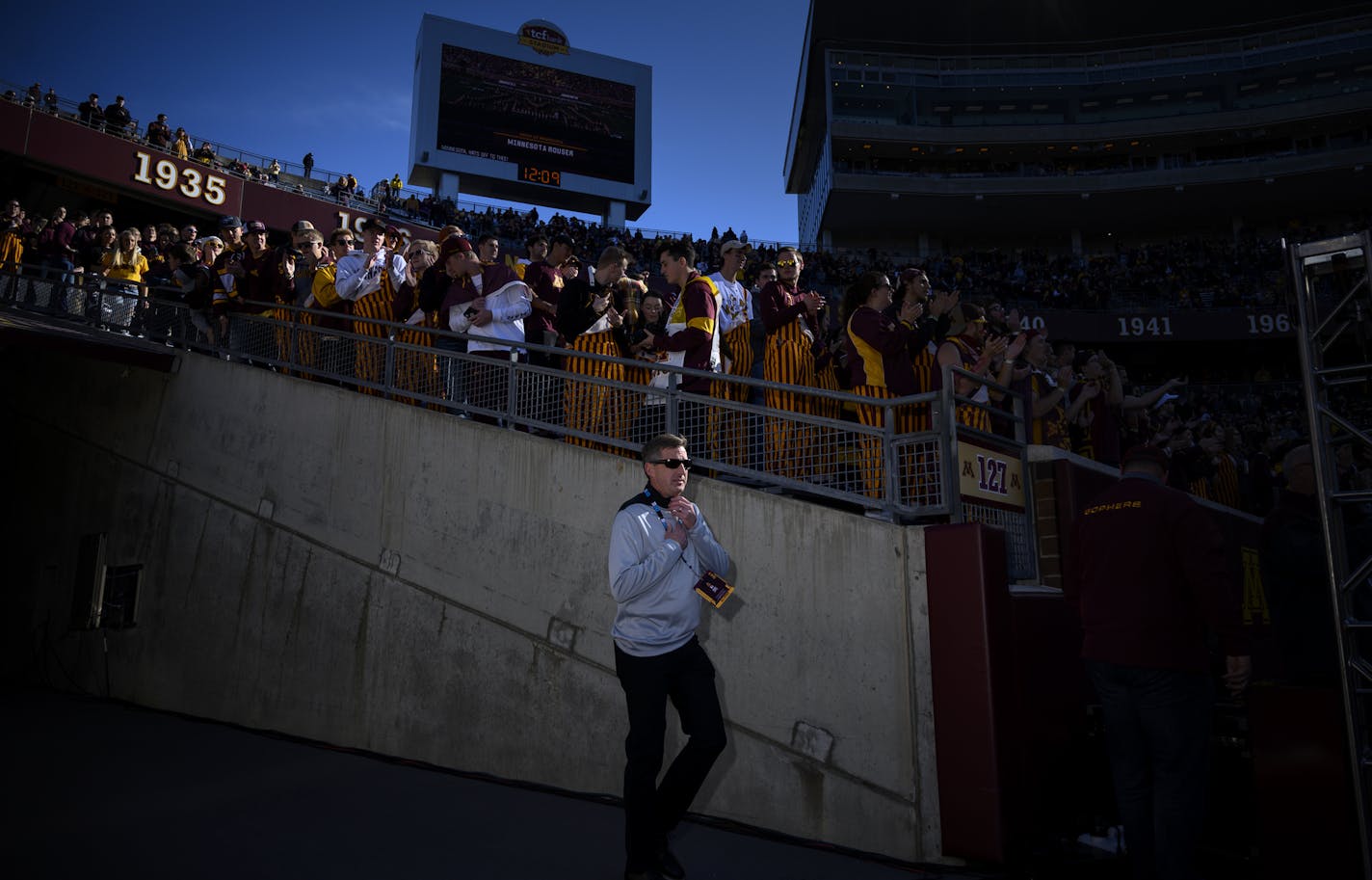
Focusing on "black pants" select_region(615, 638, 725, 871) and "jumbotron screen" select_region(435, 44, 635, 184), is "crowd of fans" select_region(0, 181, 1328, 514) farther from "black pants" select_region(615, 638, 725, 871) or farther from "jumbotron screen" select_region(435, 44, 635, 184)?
"jumbotron screen" select_region(435, 44, 635, 184)

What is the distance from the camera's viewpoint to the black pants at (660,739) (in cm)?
374

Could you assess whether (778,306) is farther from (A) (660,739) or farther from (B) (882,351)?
(A) (660,739)

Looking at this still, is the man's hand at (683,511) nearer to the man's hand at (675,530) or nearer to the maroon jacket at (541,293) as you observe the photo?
the man's hand at (675,530)

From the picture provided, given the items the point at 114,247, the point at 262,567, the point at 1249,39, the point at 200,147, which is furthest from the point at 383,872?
the point at 1249,39

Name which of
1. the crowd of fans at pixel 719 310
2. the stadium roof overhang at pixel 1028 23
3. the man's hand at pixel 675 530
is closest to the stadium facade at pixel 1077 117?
the stadium roof overhang at pixel 1028 23

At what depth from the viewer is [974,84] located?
1451 inches

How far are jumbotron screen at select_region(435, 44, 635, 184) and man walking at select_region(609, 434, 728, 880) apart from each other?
97.0ft

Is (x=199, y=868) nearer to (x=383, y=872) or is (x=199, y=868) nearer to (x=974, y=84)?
(x=383, y=872)

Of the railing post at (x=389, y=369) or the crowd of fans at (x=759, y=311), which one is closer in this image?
the crowd of fans at (x=759, y=311)

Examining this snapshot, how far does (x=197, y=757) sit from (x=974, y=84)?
37.5m

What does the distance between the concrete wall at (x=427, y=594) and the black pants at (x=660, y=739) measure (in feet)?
3.30

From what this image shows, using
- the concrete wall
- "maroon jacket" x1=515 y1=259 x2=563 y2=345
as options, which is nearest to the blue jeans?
the concrete wall

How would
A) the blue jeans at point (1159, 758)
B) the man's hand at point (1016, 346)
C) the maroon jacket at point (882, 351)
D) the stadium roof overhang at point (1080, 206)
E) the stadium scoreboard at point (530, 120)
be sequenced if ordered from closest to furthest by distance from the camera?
the blue jeans at point (1159, 758) < the maroon jacket at point (882, 351) < the man's hand at point (1016, 346) < the stadium scoreboard at point (530, 120) < the stadium roof overhang at point (1080, 206)

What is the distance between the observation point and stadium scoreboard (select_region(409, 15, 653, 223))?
3111 cm
